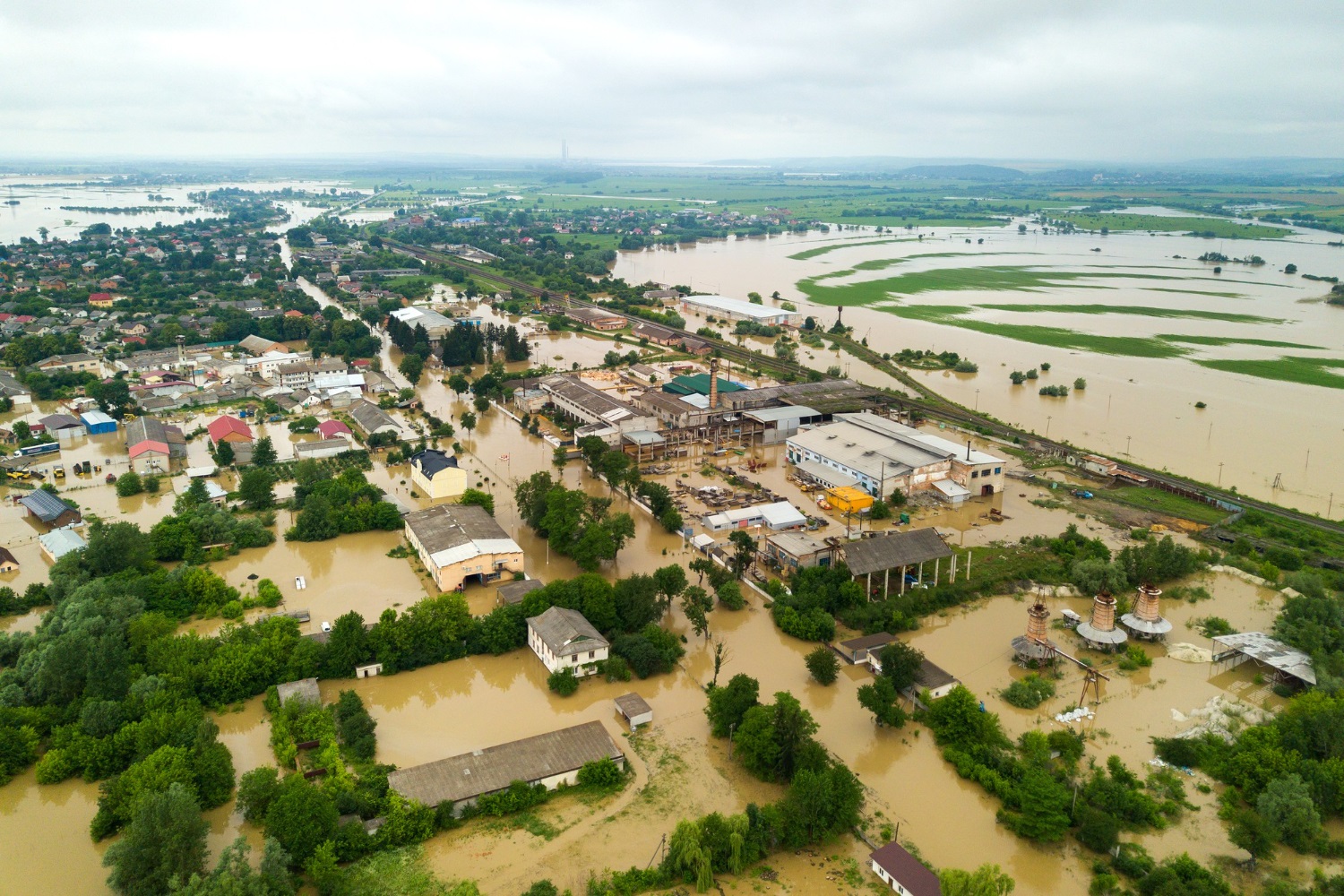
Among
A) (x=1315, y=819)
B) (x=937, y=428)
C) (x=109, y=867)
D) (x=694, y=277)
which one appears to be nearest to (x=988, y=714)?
(x=1315, y=819)

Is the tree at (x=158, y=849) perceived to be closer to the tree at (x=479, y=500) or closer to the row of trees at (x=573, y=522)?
the row of trees at (x=573, y=522)

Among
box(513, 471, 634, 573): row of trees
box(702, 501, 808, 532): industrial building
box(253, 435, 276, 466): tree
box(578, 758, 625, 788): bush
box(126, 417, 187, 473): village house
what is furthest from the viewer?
box(253, 435, 276, 466): tree

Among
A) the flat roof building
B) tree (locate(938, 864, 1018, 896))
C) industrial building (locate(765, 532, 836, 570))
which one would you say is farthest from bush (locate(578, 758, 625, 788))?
industrial building (locate(765, 532, 836, 570))

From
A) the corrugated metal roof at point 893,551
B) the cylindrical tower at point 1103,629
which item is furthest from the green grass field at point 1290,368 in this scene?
the corrugated metal roof at point 893,551

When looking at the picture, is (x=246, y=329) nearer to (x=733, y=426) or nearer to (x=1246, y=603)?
(x=733, y=426)

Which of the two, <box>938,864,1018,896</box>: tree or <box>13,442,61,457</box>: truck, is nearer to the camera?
<box>938,864,1018,896</box>: tree

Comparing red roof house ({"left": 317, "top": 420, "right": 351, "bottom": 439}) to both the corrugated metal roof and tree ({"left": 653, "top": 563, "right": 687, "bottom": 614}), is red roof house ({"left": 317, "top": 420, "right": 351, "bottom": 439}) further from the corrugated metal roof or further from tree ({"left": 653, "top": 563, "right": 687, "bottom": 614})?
the corrugated metal roof

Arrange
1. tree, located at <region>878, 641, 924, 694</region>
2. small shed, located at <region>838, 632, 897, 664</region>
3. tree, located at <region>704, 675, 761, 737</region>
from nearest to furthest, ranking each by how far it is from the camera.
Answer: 1. tree, located at <region>704, 675, 761, 737</region>
2. tree, located at <region>878, 641, 924, 694</region>
3. small shed, located at <region>838, 632, 897, 664</region>

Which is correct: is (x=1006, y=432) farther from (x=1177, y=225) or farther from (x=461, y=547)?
(x=1177, y=225)
